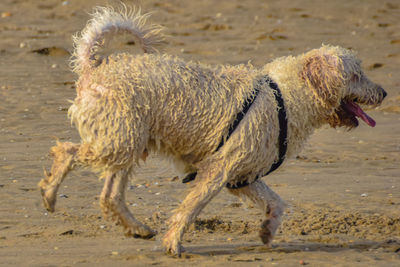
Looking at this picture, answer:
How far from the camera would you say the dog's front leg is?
20.1 feet

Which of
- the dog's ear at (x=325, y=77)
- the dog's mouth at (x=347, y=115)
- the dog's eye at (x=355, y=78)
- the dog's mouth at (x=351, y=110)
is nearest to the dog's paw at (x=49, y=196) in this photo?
the dog's ear at (x=325, y=77)

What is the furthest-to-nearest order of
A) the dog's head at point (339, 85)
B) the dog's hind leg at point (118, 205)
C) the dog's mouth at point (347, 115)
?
the dog's mouth at point (347, 115) < the dog's hind leg at point (118, 205) < the dog's head at point (339, 85)

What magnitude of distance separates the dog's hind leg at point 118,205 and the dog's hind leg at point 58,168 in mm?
408

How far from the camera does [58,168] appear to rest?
625 centimetres

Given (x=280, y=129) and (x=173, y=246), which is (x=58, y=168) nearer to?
(x=173, y=246)

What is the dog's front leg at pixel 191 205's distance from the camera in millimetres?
6125

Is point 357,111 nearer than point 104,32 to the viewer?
No

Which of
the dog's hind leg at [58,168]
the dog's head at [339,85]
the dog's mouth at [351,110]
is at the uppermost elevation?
the dog's head at [339,85]

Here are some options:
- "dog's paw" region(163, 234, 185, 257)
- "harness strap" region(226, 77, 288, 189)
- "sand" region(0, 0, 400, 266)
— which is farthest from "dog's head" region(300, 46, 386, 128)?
"dog's paw" region(163, 234, 185, 257)

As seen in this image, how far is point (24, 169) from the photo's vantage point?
8.87 metres

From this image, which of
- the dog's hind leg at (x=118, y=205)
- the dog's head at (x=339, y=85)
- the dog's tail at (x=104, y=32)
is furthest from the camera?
the dog's hind leg at (x=118, y=205)

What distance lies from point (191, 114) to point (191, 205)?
0.71 m

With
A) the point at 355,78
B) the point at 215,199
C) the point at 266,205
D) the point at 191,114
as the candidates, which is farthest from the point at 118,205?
the point at 355,78

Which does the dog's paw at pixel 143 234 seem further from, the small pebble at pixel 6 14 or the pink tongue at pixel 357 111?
the small pebble at pixel 6 14
